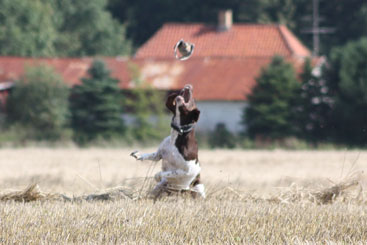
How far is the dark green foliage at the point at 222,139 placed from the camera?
35.6 m

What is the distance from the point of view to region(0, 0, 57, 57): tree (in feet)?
190

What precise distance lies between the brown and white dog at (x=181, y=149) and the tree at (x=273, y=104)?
25.8 meters

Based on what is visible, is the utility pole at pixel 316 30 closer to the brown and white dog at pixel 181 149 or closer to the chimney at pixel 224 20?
the chimney at pixel 224 20

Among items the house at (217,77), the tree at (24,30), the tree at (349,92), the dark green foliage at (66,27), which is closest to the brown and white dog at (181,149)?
the house at (217,77)

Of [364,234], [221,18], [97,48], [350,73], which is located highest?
[364,234]

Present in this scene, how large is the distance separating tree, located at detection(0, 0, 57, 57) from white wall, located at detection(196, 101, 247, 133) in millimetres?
21464

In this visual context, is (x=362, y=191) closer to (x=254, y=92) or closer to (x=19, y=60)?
(x=254, y=92)

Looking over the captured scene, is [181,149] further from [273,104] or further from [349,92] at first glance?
[349,92]

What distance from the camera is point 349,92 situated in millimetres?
36250

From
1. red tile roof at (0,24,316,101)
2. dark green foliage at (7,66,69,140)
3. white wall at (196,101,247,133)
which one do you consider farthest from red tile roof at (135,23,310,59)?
dark green foliage at (7,66,69,140)

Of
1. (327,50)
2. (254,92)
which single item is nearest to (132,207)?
(254,92)

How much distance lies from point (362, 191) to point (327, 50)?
55.3m

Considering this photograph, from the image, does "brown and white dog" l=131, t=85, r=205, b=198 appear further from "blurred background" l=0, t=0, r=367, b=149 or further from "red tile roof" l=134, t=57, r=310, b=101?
"red tile roof" l=134, t=57, r=310, b=101

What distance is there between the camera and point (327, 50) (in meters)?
65.3
